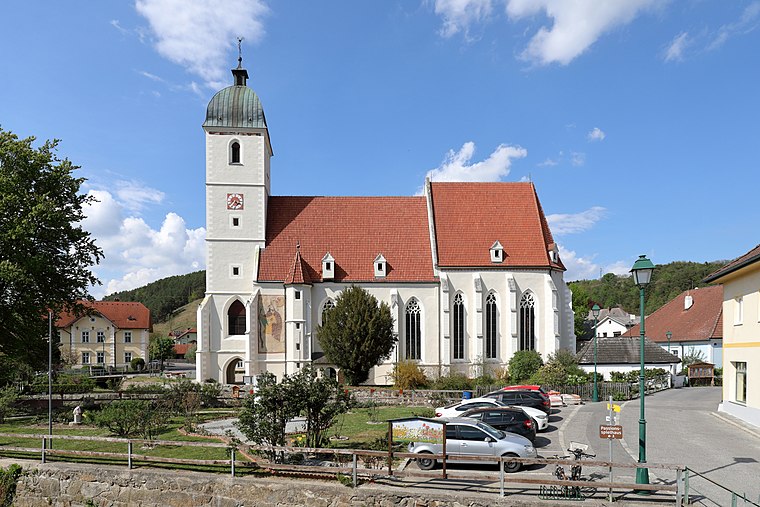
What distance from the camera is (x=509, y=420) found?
1783 cm

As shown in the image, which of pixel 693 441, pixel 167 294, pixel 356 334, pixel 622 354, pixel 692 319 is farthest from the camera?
pixel 167 294

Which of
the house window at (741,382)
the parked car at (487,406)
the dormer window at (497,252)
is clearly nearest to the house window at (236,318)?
the dormer window at (497,252)

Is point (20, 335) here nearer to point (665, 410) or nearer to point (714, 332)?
point (665, 410)

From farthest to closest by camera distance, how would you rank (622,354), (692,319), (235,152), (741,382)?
(692,319) < (235,152) < (622,354) < (741,382)

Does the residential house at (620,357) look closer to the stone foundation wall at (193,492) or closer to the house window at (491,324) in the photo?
the house window at (491,324)

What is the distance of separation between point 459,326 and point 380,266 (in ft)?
24.7

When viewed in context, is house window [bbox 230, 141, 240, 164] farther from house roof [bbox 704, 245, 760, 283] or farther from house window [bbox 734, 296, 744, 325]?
house window [bbox 734, 296, 744, 325]

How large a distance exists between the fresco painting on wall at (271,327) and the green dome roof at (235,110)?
14.0 meters

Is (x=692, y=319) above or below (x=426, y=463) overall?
above

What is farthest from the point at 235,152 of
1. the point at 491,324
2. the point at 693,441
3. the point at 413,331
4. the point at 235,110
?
the point at 693,441

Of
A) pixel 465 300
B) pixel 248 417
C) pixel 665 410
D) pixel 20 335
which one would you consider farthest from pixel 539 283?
pixel 20 335

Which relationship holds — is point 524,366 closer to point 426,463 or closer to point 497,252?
point 497,252

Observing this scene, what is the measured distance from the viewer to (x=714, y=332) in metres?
44.6

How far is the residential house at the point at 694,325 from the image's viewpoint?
44.9m
